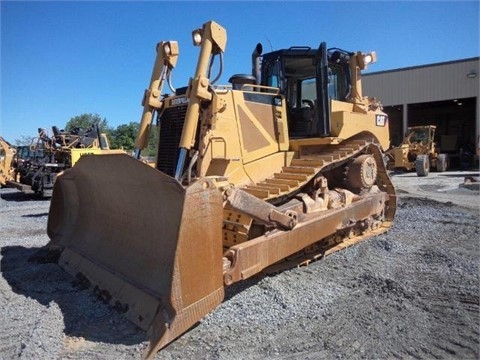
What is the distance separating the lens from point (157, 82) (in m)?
5.27

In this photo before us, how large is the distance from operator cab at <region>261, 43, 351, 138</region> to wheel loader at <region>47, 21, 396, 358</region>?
2cm

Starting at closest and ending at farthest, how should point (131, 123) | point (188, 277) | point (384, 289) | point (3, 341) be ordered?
point (188, 277) → point (3, 341) → point (384, 289) → point (131, 123)

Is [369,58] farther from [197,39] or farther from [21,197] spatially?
[21,197]

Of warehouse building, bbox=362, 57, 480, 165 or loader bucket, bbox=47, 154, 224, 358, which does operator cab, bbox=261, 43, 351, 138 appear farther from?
warehouse building, bbox=362, 57, 480, 165

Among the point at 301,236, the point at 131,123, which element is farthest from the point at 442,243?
the point at 131,123

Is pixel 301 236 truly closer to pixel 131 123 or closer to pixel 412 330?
pixel 412 330

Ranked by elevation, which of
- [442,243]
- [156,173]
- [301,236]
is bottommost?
[442,243]

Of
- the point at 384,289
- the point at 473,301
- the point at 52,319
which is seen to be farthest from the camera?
the point at 384,289

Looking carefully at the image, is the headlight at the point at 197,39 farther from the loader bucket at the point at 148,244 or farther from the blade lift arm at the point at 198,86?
the loader bucket at the point at 148,244

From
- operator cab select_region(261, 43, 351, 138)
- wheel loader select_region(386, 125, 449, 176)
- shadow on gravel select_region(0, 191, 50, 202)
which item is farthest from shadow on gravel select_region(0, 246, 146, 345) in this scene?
wheel loader select_region(386, 125, 449, 176)

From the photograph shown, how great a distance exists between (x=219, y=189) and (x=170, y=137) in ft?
5.65

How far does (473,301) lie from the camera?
3.85m

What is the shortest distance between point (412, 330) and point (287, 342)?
3.53ft

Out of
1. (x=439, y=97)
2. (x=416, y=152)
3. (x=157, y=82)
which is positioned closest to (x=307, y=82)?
(x=157, y=82)
